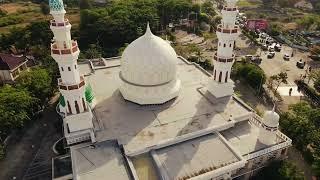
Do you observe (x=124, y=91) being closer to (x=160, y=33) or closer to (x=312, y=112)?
(x=312, y=112)

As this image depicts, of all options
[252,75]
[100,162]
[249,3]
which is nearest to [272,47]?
[252,75]

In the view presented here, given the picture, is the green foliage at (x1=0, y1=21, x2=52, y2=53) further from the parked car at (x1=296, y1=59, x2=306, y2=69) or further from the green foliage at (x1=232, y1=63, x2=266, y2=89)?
the parked car at (x1=296, y1=59, x2=306, y2=69)

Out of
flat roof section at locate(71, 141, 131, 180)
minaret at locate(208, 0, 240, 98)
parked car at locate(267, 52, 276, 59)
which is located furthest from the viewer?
parked car at locate(267, 52, 276, 59)

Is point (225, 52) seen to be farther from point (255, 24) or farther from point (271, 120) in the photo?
point (255, 24)

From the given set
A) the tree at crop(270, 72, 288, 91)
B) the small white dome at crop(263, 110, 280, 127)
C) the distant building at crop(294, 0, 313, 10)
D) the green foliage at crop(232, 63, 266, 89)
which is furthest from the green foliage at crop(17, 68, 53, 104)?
the distant building at crop(294, 0, 313, 10)

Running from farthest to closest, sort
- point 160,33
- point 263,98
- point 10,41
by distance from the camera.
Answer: point 160,33 < point 10,41 < point 263,98

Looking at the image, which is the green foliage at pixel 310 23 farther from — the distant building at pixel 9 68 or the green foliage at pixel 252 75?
the distant building at pixel 9 68

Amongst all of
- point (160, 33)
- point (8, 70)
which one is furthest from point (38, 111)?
point (160, 33)
